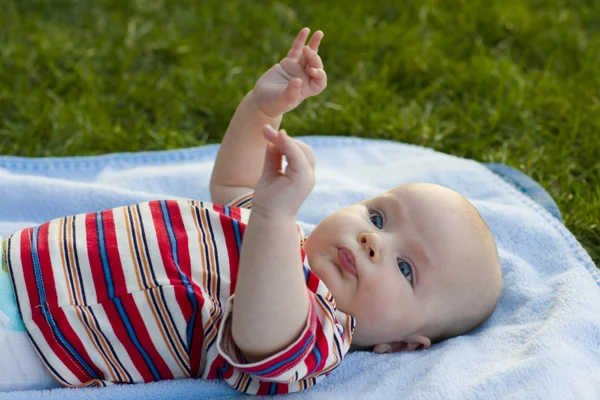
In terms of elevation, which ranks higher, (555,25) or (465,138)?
(555,25)

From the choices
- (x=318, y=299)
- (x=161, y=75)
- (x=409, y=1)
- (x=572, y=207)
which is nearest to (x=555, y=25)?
(x=409, y=1)

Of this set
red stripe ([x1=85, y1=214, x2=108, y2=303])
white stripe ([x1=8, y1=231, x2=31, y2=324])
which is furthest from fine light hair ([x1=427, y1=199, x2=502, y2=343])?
white stripe ([x1=8, y1=231, x2=31, y2=324])

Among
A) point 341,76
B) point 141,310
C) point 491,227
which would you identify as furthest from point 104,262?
point 341,76

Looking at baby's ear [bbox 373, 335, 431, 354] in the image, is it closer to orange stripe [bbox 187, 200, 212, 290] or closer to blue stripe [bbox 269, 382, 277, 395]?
blue stripe [bbox 269, 382, 277, 395]

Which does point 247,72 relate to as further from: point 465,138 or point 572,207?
point 572,207

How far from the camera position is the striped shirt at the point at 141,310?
4.50 ft

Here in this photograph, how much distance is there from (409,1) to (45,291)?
2229 mm

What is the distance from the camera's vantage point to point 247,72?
8.87ft

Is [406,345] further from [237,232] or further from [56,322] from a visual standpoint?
[56,322]

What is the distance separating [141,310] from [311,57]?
2.01ft

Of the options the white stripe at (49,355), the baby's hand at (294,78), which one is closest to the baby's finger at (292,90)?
the baby's hand at (294,78)

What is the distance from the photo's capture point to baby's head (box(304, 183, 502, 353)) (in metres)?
1.46

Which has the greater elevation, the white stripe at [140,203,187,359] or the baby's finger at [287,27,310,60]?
the baby's finger at [287,27,310,60]

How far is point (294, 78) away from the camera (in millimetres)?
1558
